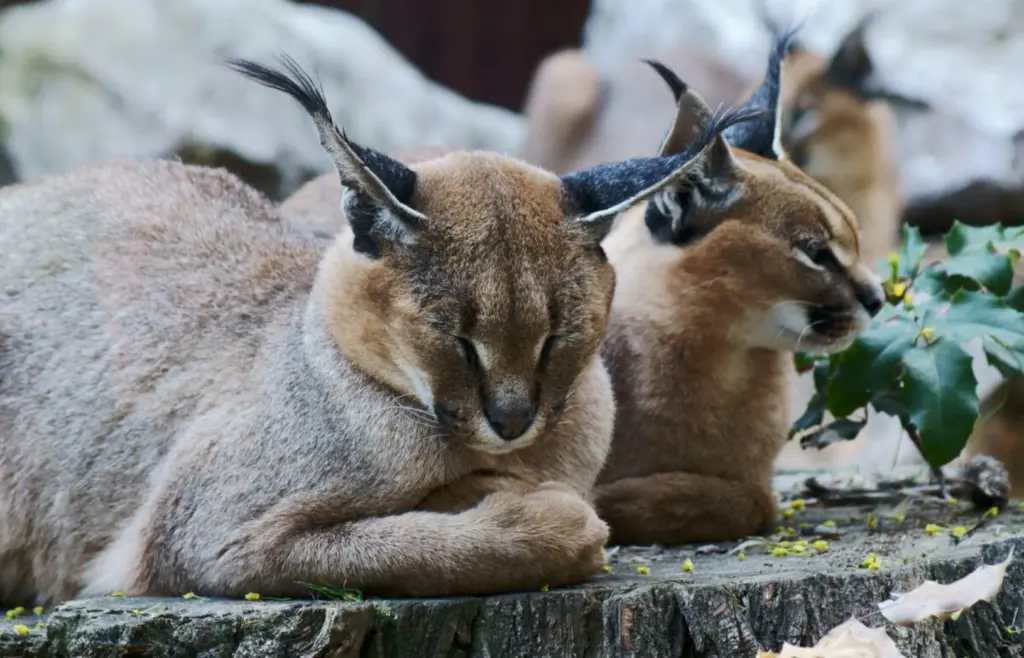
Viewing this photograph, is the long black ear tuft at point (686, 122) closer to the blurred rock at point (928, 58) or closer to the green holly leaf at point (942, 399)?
the green holly leaf at point (942, 399)

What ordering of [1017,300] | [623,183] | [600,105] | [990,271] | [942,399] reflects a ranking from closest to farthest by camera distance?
[623,183], [942,399], [990,271], [1017,300], [600,105]

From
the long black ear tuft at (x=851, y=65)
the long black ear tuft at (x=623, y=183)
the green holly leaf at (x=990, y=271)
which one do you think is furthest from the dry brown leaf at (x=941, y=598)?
the long black ear tuft at (x=851, y=65)

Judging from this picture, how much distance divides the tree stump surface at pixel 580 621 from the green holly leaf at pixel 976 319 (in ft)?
3.35

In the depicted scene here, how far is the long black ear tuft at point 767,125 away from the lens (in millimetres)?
5273

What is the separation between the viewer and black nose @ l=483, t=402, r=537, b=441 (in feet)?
11.7

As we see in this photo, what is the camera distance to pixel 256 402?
405 cm

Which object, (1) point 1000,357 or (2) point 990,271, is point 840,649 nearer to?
(1) point 1000,357

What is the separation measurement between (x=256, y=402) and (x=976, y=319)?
8.54 feet

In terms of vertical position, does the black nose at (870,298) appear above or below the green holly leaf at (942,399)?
above

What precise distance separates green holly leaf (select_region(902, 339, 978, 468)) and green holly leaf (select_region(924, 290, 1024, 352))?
8 cm

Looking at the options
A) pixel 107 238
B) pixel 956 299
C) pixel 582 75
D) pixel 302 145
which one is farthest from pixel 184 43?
pixel 956 299

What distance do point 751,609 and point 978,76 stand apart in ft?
37.2

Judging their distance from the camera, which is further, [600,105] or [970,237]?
[600,105]

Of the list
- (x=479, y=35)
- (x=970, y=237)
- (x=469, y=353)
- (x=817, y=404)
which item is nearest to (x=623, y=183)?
(x=469, y=353)
